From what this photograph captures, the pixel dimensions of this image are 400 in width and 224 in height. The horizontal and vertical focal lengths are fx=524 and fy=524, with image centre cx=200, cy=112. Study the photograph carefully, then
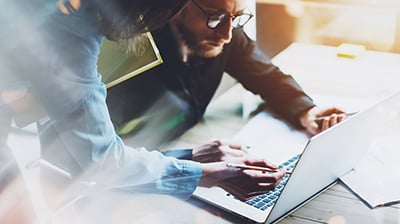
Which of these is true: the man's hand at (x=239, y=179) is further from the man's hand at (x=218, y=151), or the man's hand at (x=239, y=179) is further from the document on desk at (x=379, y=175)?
the document on desk at (x=379, y=175)

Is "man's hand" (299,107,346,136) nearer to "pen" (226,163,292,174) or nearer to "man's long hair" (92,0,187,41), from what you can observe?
"pen" (226,163,292,174)

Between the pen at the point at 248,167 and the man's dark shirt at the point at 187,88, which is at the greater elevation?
the man's dark shirt at the point at 187,88

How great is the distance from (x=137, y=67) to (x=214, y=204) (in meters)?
0.30

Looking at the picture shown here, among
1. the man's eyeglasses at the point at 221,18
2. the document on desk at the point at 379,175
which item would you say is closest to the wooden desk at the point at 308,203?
the document on desk at the point at 379,175

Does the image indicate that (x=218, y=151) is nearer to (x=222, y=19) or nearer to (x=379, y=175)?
(x=222, y=19)

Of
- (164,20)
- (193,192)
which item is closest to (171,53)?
(164,20)

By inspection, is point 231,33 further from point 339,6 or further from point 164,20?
point 339,6

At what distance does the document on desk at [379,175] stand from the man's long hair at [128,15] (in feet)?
1.74

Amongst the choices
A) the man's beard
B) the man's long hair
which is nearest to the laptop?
the man's beard

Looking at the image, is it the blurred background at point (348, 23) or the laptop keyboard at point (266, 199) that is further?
the blurred background at point (348, 23)

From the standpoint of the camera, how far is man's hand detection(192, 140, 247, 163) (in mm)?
949

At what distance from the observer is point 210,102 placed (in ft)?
3.45

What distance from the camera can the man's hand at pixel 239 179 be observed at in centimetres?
94

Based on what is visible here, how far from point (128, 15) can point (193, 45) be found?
0.64 feet
